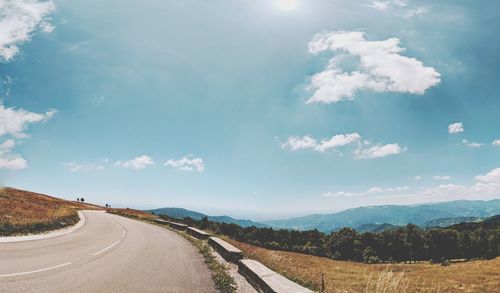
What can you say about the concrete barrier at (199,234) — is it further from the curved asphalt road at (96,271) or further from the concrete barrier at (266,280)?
the concrete barrier at (266,280)

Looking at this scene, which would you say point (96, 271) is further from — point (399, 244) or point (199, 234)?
point (399, 244)

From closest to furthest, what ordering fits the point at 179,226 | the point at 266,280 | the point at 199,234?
1. the point at 266,280
2. the point at 199,234
3. the point at 179,226

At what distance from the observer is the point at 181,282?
9.11 meters

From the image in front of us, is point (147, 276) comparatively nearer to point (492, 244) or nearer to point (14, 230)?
point (14, 230)

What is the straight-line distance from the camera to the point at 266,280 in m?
8.00

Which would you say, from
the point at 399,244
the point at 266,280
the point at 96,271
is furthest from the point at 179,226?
the point at 399,244

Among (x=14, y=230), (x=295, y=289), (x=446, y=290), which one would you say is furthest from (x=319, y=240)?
(x=295, y=289)

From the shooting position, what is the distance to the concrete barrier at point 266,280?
6957mm

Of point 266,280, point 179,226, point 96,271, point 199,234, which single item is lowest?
point 179,226

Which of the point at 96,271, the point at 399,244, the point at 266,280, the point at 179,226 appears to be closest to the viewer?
the point at 266,280

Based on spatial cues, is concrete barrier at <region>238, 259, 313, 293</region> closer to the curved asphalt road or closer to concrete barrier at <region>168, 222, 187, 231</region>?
the curved asphalt road

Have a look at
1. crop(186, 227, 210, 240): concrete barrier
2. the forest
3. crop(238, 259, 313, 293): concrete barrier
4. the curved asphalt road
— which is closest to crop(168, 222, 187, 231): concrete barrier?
crop(186, 227, 210, 240): concrete barrier

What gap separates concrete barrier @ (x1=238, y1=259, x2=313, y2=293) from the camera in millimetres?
6957

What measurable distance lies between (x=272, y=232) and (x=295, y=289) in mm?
131029
